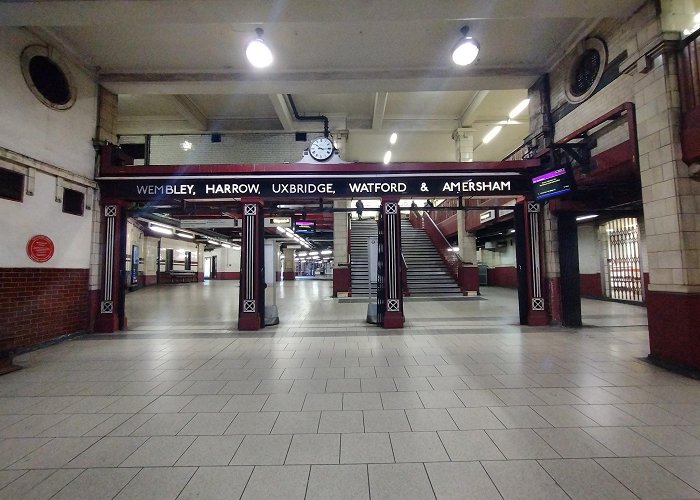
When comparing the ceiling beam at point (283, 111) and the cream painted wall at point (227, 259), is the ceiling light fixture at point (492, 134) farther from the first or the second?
the cream painted wall at point (227, 259)

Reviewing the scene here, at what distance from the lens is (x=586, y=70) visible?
5.51 meters

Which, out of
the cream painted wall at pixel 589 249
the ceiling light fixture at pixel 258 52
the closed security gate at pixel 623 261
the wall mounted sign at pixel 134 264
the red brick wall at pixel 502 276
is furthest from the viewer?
the wall mounted sign at pixel 134 264

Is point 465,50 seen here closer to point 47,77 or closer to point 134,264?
point 47,77

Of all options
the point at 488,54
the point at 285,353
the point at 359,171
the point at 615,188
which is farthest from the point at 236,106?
the point at 615,188

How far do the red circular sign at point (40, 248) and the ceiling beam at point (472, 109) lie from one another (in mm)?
10642

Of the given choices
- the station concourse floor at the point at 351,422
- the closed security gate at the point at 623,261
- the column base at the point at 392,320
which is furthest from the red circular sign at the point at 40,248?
the closed security gate at the point at 623,261

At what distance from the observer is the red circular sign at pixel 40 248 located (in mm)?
4945

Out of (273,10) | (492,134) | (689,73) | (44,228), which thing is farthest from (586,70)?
(44,228)

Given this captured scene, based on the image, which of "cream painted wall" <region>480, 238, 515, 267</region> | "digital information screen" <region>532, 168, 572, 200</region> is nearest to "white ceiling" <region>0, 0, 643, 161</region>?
"digital information screen" <region>532, 168, 572, 200</region>

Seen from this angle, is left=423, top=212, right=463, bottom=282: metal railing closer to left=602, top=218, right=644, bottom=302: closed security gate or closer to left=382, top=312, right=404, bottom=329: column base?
left=602, top=218, right=644, bottom=302: closed security gate

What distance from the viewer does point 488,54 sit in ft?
19.8

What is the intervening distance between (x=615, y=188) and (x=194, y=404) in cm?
702

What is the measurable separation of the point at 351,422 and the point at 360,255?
11017mm

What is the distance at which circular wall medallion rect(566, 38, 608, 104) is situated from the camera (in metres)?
5.16
